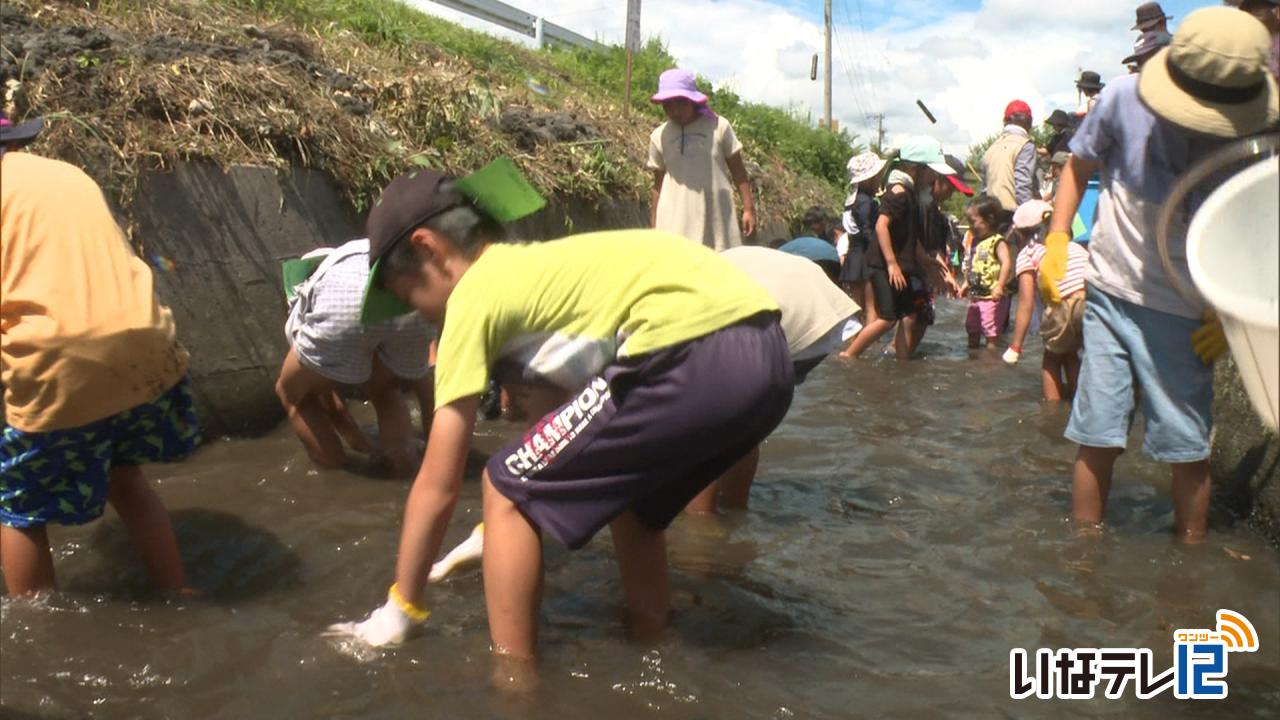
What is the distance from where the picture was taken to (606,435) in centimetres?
259

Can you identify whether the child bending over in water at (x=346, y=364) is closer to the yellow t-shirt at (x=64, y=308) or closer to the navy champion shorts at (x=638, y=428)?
the yellow t-shirt at (x=64, y=308)

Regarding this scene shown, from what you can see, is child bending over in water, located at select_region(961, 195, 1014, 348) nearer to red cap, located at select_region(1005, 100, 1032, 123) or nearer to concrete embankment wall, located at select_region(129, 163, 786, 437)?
red cap, located at select_region(1005, 100, 1032, 123)

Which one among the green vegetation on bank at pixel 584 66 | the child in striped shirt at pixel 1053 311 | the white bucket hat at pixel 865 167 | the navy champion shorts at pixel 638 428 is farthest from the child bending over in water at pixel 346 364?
the white bucket hat at pixel 865 167

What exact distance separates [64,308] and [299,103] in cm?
341

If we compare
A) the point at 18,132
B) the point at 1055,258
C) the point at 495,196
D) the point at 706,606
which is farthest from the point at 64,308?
the point at 1055,258

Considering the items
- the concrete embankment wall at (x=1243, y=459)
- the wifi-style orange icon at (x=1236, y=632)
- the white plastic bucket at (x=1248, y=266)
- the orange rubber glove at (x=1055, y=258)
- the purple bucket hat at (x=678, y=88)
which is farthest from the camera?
the purple bucket hat at (x=678, y=88)

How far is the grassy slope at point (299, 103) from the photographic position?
200 inches

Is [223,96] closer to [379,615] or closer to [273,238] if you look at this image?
[273,238]

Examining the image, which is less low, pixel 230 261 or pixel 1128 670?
pixel 230 261

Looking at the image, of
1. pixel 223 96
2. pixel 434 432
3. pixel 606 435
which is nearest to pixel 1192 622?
pixel 606 435

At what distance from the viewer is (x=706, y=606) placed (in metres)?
3.45

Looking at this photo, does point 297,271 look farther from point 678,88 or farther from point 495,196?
point 678,88

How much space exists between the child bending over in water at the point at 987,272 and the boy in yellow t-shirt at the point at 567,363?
22.7 ft

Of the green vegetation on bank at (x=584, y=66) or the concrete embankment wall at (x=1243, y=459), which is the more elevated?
the green vegetation on bank at (x=584, y=66)
